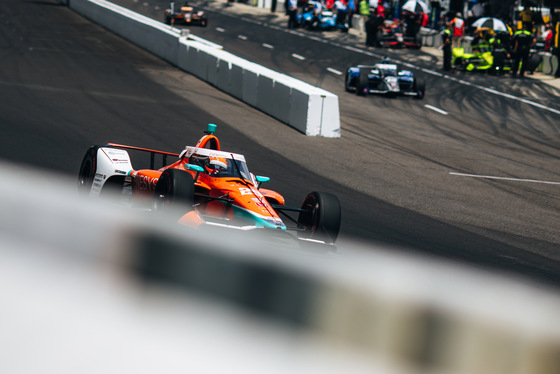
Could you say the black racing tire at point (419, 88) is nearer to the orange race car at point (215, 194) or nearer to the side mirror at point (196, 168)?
the orange race car at point (215, 194)

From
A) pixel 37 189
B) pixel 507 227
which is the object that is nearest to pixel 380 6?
pixel 507 227

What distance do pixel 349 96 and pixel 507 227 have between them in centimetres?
1364

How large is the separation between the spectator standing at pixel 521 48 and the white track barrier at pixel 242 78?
1067cm

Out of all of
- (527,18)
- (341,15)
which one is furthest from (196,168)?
(341,15)

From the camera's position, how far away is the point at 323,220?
8.34 m

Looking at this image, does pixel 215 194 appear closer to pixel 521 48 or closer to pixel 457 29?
pixel 521 48

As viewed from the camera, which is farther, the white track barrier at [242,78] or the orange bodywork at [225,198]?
the white track barrier at [242,78]

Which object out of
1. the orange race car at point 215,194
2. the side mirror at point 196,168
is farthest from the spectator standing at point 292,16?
the side mirror at point 196,168

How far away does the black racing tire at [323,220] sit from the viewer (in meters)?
8.34

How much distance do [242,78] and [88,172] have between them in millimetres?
12487

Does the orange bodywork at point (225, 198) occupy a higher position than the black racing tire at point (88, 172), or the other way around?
the orange bodywork at point (225, 198)

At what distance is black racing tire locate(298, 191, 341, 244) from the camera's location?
8.34 meters

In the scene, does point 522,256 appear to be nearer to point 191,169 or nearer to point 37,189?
point 191,169

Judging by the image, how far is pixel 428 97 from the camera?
2542 cm
